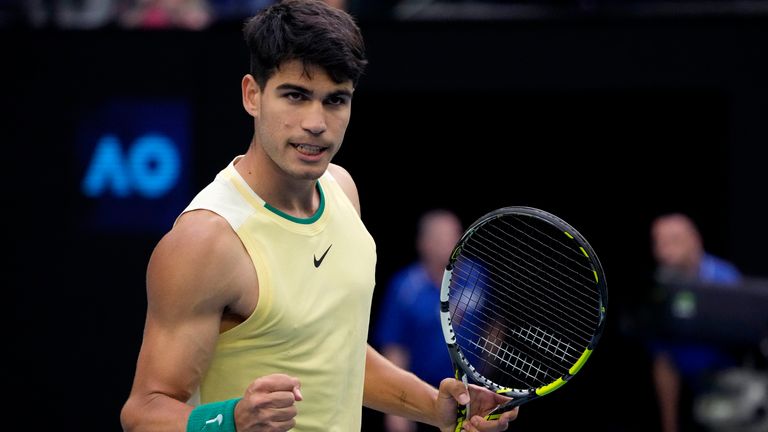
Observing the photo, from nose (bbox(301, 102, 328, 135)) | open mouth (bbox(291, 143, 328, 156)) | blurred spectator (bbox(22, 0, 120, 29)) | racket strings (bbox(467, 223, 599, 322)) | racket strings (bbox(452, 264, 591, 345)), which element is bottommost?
racket strings (bbox(452, 264, 591, 345))

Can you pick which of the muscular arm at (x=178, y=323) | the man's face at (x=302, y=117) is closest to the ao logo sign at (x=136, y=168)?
the man's face at (x=302, y=117)

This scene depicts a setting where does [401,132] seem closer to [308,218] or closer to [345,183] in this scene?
[345,183]

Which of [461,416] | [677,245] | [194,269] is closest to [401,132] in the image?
[677,245]

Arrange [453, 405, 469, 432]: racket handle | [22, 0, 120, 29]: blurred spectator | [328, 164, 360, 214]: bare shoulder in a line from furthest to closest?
[22, 0, 120, 29]: blurred spectator < [328, 164, 360, 214]: bare shoulder < [453, 405, 469, 432]: racket handle

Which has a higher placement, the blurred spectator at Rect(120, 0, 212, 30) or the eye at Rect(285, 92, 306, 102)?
the blurred spectator at Rect(120, 0, 212, 30)

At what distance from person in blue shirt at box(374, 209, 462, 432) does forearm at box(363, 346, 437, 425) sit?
355 centimetres

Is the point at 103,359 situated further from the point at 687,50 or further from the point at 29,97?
the point at 687,50

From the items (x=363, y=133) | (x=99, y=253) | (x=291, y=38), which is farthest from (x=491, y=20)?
(x=291, y=38)

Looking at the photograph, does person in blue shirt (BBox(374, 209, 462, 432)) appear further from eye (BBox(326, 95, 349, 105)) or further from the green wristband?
the green wristband

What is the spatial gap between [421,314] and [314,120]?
4.21 meters

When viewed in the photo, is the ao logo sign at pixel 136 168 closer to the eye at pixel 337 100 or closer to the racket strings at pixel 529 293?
the racket strings at pixel 529 293

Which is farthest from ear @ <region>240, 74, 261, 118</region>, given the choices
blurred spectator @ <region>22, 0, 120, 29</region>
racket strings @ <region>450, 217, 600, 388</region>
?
blurred spectator @ <region>22, 0, 120, 29</region>

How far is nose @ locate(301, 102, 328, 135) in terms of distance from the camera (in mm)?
2973

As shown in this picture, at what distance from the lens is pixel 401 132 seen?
7.43 meters
